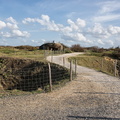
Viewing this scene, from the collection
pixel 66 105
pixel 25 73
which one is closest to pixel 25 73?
pixel 25 73

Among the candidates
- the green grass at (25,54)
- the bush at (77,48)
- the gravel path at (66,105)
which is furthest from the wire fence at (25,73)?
the bush at (77,48)

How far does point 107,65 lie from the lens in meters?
34.4

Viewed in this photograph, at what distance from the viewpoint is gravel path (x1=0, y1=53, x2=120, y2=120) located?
6855mm

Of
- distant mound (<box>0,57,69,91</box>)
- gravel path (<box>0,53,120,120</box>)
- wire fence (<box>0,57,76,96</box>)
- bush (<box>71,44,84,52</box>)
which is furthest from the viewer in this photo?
bush (<box>71,44,84,52</box>)

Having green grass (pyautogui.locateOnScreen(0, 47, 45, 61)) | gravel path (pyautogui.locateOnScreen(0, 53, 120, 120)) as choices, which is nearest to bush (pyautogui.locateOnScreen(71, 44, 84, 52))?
green grass (pyautogui.locateOnScreen(0, 47, 45, 61))

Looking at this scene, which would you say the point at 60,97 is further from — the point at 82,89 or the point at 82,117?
the point at 82,117

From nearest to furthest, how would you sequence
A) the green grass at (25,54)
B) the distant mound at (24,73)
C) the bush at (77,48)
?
the distant mound at (24,73) → the green grass at (25,54) → the bush at (77,48)

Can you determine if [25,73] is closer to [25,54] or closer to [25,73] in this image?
[25,73]

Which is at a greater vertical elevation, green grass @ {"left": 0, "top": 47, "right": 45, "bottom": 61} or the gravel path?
green grass @ {"left": 0, "top": 47, "right": 45, "bottom": 61}

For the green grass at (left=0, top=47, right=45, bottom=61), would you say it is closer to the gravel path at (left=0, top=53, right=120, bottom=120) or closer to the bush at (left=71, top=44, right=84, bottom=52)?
the gravel path at (left=0, top=53, right=120, bottom=120)

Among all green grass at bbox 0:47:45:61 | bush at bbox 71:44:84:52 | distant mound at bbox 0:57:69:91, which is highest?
bush at bbox 71:44:84:52

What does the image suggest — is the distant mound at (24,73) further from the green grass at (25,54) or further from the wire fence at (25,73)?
the green grass at (25,54)

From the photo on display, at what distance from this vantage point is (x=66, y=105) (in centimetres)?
820

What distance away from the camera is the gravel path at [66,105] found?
6.86 metres
